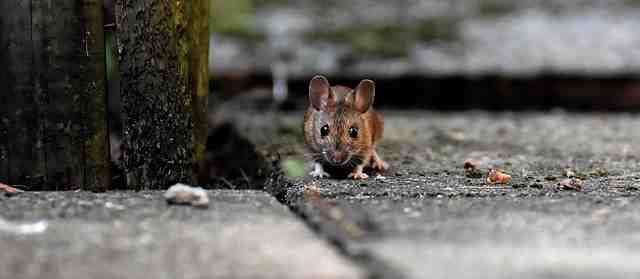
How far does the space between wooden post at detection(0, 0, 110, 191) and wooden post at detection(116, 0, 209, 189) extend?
0.13 m

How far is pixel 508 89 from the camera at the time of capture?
7.63 meters

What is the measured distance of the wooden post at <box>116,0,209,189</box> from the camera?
13.1 feet

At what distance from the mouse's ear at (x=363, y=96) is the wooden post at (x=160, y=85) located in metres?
0.83

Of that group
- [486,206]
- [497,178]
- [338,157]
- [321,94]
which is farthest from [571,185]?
[321,94]

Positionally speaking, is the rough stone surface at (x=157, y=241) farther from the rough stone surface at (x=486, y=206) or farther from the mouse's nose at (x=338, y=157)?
the mouse's nose at (x=338, y=157)

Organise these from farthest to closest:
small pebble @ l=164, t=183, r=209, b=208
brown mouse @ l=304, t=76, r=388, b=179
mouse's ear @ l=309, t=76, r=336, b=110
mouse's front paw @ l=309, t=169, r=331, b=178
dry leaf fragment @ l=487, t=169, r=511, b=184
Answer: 1. mouse's ear @ l=309, t=76, r=336, b=110
2. brown mouse @ l=304, t=76, r=388, b=179
3. mouse's front paw @ l=309, t=169, r=331, b=178
4. dry leaf fragment @ l=487, t=169, r=511, b=184
5. small pebble @ l=164, t=183, r=209, b=208

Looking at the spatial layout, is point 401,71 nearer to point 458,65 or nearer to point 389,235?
point 458,65

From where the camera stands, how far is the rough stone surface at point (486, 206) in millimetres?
2646

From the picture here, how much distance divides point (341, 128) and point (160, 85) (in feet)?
3.11

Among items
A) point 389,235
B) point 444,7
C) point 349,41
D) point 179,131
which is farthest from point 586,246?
point 444,7

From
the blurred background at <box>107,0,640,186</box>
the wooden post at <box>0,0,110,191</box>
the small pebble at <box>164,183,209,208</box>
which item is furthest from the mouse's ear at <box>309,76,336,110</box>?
the blurred background at <box>107,0,640,186</box>

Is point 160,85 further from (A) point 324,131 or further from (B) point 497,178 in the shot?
(B) point 497,178

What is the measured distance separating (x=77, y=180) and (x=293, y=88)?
3.73m

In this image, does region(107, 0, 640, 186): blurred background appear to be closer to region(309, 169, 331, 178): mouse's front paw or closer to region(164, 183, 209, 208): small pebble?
region(309, 169, 331, 178): mouse's front paw
